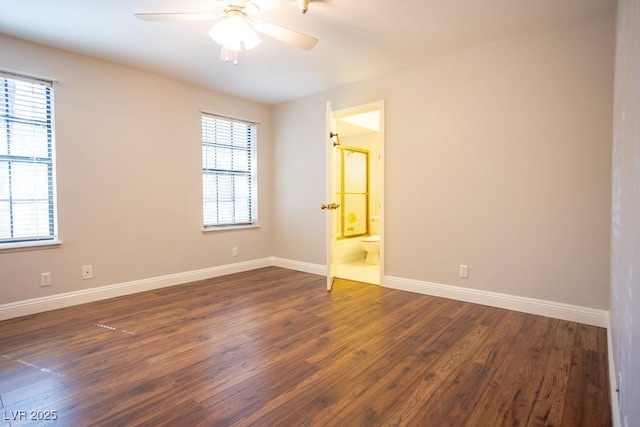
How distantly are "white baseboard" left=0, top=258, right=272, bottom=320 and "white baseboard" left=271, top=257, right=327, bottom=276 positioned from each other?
18.8 inches

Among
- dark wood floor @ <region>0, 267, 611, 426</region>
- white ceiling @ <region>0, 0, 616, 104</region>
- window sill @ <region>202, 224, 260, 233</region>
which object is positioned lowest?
dark wood floor @ <region>0, 267, 611, 426</region>

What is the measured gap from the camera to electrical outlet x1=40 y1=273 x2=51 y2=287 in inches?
119

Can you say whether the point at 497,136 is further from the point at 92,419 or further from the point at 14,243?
the point at 14,243

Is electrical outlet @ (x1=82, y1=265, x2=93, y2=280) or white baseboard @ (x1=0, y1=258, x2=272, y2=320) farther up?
electrical outlet @ (x1=82, y1=265, x2=93, y2=280)

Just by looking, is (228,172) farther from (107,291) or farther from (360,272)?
(360,272)

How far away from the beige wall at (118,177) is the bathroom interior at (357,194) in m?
1.96

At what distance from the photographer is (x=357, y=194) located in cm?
598

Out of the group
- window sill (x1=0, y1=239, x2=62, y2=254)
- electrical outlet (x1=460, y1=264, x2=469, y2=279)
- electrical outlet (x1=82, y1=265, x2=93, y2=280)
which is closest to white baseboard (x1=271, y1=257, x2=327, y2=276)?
electrical outlet (x1=460, y1=264, x2=469, y2=279)

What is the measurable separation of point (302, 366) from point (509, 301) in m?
2.09

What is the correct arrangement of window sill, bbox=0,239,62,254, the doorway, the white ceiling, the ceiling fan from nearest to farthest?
the ceiling fan, the white ceiling, window sill, bbox=0,239,62,254, the doorway

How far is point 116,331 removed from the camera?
2.56 metres

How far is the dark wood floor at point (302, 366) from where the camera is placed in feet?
5.18

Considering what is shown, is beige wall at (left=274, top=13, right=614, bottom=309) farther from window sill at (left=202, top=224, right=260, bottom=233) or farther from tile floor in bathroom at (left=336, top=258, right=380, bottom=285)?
window sill at (left=202, top=224, right=260, bottom=233)

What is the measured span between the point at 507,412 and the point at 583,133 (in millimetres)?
2239
